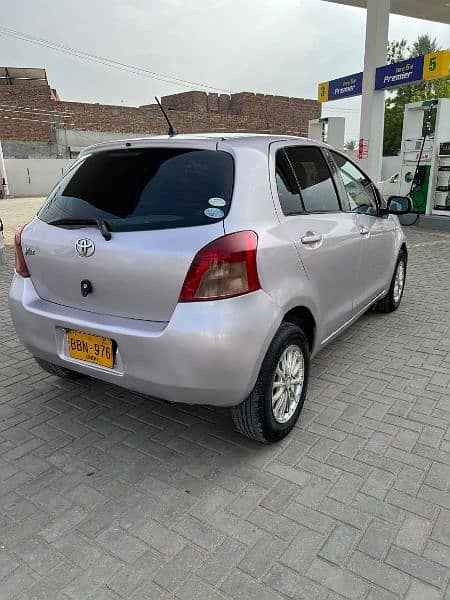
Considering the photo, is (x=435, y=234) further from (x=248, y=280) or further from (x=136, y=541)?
(x=136, y=541)

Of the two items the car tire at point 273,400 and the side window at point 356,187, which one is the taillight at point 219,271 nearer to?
the car tire at point 273,400

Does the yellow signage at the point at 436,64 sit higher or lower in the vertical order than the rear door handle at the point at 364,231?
higher

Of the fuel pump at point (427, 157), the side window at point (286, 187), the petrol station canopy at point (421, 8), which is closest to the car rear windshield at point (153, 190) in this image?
the side window at point (286, 187)

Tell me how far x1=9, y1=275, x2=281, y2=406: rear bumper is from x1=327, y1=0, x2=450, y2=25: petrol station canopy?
1365 cm

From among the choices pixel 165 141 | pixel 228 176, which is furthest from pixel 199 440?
pixel 165 141

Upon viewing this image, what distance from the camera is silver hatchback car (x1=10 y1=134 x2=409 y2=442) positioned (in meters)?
2.22

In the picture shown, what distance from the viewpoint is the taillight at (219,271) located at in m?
2.19

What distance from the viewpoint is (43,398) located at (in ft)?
11.0

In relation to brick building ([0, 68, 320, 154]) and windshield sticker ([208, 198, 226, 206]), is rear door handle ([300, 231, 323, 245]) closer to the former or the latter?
windshield sticker ([208, 198, 226, 206])

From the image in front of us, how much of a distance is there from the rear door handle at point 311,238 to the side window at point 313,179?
172 millimetres

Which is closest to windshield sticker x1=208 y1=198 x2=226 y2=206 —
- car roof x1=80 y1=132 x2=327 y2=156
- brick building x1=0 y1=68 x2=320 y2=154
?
car roof x1=80 y1=132 x2=327 y2=156

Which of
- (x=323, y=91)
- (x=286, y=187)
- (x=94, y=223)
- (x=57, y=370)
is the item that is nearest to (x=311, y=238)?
(x=286, y=187)

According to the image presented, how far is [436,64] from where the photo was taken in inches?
403

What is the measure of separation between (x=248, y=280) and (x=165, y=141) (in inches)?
38.1
